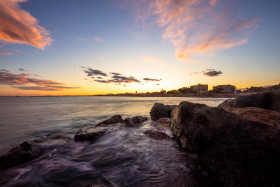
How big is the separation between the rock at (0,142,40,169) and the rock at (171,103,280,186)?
5.68 metres

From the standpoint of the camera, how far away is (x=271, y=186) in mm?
2021

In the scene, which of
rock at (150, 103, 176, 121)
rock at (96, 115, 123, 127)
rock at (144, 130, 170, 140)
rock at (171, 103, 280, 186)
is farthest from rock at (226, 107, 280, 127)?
rock at (96, 115, 123, 127)

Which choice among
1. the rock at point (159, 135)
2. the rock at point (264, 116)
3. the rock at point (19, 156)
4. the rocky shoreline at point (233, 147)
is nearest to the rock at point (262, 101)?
the rock at point (264, 116)

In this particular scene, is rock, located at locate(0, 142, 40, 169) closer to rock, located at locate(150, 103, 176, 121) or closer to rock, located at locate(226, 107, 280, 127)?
rock, located at locate(226, 107, 280, 127)

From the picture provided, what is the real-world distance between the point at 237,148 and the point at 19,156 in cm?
633

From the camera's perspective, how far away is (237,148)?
2535mm

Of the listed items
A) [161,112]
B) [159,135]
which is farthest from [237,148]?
[161,112]

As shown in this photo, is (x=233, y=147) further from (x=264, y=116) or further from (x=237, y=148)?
(x=264, y=116)

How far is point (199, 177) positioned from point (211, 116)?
5.17 ft

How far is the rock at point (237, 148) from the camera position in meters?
2.14

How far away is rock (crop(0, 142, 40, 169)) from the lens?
387cm

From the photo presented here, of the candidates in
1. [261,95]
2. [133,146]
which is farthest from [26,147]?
[261,95]

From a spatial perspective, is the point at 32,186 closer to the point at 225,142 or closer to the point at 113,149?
the point at 113,149

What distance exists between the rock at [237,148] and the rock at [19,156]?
5.68 metres
